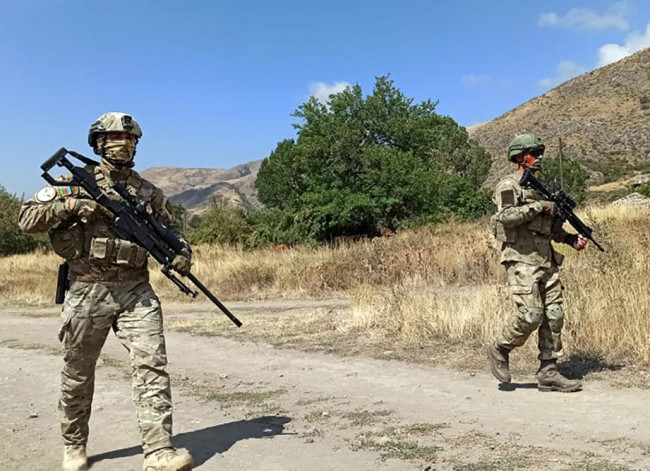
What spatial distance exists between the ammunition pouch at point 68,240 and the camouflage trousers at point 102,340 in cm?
20

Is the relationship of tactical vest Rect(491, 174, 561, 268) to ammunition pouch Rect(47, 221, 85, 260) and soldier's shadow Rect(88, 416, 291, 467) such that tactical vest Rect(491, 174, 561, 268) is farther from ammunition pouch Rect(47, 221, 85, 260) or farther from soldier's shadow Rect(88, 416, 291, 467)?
ammunition pouch Rect(47, 221, 85, 260)

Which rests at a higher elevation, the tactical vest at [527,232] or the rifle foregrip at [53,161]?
the rifle foregrip at [53,161]

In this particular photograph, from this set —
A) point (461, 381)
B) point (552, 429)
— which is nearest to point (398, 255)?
point (461, 381)

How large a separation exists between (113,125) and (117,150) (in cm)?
16

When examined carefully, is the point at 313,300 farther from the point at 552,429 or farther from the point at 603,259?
the point at 552,429

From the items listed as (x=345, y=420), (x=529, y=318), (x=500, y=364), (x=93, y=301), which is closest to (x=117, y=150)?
(x=93, y=301)

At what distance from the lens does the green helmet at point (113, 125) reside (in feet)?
12.5

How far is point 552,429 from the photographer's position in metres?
4.04

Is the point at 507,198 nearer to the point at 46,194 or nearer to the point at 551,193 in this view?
the point at 551,193

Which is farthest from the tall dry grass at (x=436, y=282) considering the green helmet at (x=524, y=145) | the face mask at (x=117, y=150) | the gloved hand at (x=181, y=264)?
the face mask at (x=117, y=150)

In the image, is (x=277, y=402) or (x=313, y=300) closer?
(x=277, y=402)

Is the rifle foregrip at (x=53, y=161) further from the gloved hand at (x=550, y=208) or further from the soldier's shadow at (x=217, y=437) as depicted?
the gloved hand at (x=550, y=208)

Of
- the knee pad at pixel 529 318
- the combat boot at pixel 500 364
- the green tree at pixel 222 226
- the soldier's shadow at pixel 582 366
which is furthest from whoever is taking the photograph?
the green tree at pixel 222 226

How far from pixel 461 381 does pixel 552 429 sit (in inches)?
57.7
